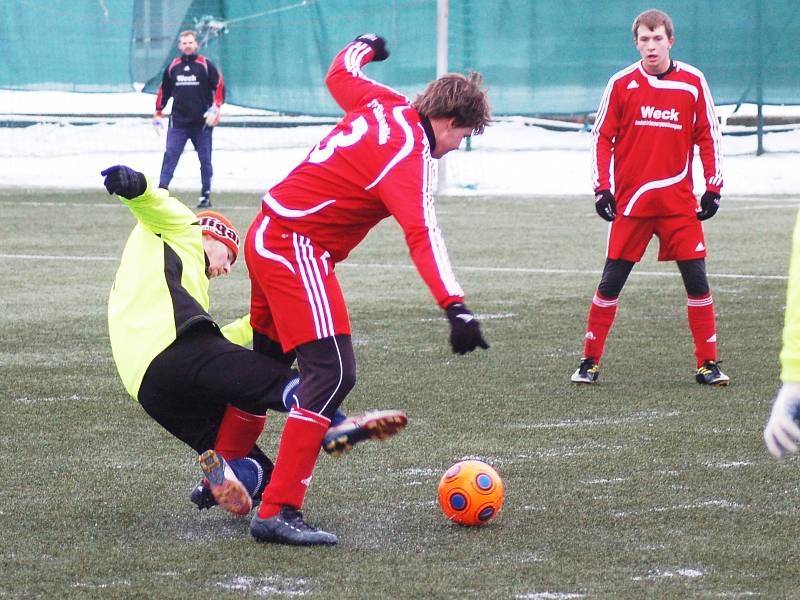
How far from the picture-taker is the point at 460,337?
450 cm

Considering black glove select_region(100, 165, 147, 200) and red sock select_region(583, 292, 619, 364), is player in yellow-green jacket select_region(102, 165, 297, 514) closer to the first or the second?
black glove select_region(100, 165, 147, 200)

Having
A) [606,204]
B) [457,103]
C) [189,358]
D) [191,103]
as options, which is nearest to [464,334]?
[457,103]

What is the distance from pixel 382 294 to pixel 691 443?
502 cm

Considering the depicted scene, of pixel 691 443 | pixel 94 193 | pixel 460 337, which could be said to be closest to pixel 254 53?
pixel 94 193

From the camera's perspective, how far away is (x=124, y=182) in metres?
5.16

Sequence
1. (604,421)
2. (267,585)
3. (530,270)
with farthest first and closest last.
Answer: (530,270) → (604,421) → (267,585)

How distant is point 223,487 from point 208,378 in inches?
15.9

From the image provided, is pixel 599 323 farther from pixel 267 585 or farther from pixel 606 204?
pixel 267 585

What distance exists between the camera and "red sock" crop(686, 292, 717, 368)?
7.79 meters

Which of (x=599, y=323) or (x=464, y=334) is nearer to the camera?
(x=464, y=334)

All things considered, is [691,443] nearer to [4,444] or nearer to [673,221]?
[673,221]

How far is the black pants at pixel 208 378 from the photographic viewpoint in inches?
203

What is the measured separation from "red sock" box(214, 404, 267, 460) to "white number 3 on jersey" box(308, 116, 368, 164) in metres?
0.96

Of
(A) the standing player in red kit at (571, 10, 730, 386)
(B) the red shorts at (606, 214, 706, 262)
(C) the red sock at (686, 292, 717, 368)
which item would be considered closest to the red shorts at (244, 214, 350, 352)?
(A) the standing player in red kit at (571, 10, 730, 386)
